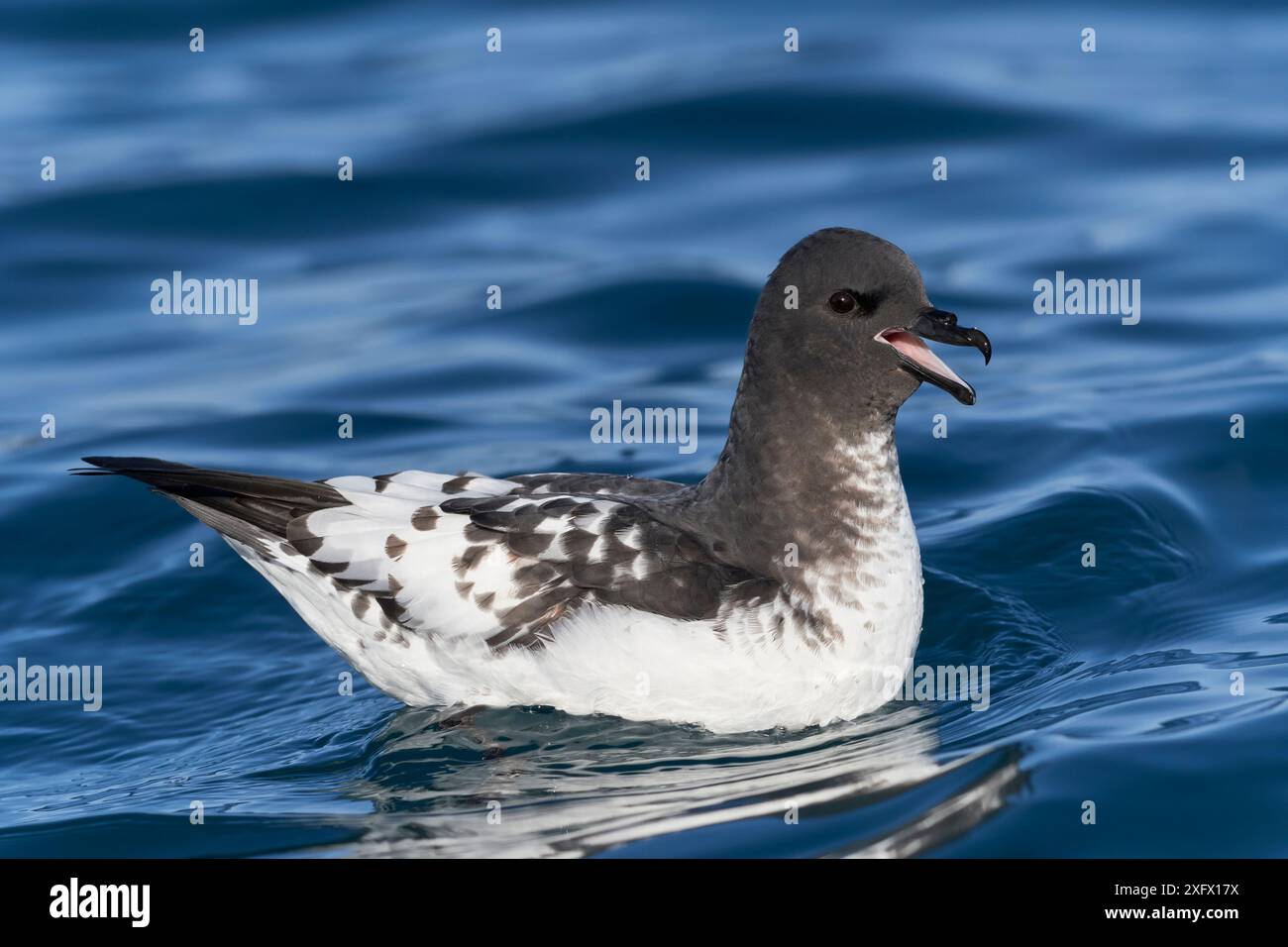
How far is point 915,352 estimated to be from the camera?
750 centimetres

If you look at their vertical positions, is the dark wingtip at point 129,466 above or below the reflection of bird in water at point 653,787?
above

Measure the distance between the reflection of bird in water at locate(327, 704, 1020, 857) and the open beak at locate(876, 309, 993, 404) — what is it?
1536 millimetres

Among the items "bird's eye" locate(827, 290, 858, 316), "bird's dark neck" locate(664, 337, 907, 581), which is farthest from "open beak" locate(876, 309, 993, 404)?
"bird's dark neck" locate(664, 337, 907, 581)

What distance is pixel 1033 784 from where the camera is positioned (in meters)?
6.85

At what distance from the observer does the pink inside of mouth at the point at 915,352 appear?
7406mm

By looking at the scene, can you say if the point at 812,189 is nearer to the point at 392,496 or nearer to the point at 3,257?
the point at 3,257
